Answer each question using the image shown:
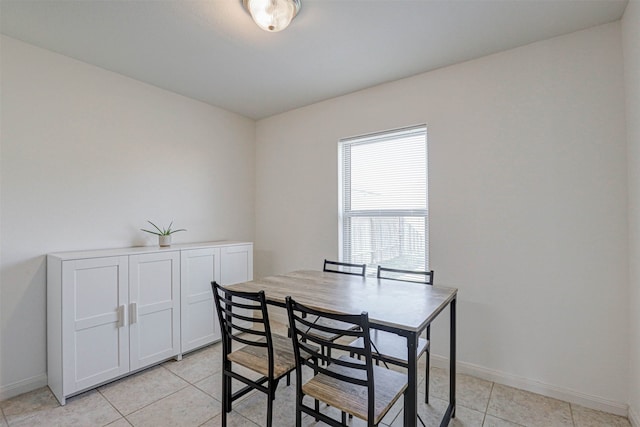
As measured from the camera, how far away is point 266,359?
1.80 metres

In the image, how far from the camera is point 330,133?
3439mm

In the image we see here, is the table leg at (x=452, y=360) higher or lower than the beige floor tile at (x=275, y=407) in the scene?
higher

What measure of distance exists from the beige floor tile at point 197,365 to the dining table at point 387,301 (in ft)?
3.32

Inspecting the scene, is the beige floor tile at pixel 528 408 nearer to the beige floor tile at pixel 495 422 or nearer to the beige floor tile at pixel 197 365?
the beige floor tile at pixel 495 422

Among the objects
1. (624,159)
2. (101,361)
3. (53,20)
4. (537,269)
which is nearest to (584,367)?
(537,269)

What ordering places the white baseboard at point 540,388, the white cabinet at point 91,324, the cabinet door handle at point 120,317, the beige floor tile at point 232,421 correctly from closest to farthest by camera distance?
the beige floor tile at point 232,421
the white baseboard at point 540,388
the white cabinet at point 91,324
the cabinet door handle at point 120,317

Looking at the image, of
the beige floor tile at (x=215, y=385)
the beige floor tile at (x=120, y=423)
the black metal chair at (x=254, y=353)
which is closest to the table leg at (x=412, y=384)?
the black metal chair at (x=254, y=353)

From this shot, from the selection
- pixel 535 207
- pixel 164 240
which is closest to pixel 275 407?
pixel 164 240

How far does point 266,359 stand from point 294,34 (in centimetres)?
229

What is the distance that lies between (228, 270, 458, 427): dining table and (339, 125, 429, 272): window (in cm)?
70

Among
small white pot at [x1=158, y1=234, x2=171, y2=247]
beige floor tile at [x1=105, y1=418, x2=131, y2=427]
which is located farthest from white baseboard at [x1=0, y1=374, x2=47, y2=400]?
small white pot at [x1=158, y1=234, x2=171, y2=247]

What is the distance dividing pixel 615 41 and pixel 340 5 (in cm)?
192

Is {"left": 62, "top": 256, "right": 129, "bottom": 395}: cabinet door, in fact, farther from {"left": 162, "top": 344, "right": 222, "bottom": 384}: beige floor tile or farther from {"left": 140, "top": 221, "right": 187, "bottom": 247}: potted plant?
{"left": 140, "top": 221, "right": 187, "bottom": 247}: potted plant

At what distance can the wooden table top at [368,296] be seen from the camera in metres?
1.53
